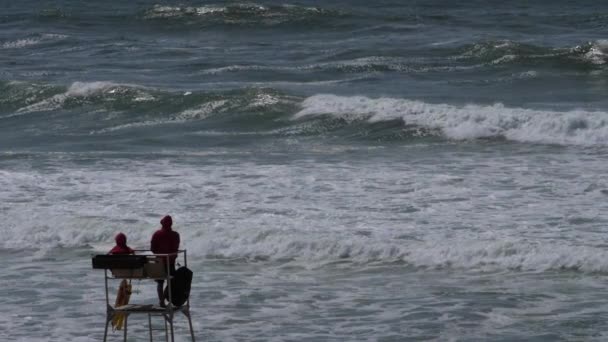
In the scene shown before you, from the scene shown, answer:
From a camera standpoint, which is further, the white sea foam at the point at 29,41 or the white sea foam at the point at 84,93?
the white sea foam at the point at 29,41

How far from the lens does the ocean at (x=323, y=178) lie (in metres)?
14.4

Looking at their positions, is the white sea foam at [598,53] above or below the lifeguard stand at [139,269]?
below

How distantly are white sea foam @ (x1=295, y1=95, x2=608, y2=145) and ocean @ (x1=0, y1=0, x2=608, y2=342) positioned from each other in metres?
0.06

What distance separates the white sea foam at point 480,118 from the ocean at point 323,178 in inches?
2.3

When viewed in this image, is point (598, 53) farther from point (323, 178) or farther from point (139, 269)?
point (139, 269)

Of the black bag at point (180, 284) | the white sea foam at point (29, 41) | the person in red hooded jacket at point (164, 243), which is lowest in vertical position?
the white sea foam at point (29, 41)

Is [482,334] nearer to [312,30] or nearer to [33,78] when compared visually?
[33,78]

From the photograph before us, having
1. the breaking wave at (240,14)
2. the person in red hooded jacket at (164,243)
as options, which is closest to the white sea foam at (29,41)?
the breaking wave at (240,14)

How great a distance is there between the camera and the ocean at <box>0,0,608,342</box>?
1445 centimetres

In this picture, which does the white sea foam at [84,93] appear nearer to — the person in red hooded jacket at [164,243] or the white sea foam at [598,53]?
the white sea foam at [598,53]

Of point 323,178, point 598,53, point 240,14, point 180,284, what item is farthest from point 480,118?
point 240,14

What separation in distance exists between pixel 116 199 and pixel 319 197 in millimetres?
2799

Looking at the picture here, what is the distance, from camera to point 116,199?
65.8ft

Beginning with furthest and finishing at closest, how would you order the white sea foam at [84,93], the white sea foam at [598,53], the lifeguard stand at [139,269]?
the white sea foam at [598,53], the white sea foam at [84,93], the lifeguard stand at [139,269]
